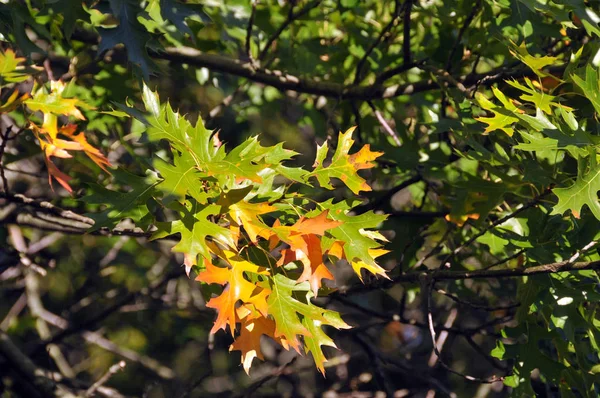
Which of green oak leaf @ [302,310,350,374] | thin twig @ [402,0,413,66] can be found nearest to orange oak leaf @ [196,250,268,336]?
green oak leaf @ [302,310,350,374]

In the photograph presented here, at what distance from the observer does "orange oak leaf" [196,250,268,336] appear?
1792mm

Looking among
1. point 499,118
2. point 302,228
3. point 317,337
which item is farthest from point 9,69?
point 499,118

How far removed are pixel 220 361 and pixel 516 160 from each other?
2.83 metres

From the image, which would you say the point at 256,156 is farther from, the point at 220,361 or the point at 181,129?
the point at 220,361

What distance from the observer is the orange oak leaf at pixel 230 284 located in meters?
1.79

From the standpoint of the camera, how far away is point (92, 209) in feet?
10.2

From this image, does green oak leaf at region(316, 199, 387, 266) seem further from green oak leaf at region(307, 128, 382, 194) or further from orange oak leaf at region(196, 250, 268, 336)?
orange oak leaf at region(196, 250, 268, 336)

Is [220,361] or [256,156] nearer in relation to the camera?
[256,156]

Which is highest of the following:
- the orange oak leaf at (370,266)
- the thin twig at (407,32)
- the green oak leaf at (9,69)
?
the green oak leaf at (9,69)

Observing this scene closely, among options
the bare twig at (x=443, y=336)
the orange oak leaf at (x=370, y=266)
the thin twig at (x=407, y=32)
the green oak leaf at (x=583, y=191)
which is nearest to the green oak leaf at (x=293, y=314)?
the orange oak leaf at (x=370, y=266)

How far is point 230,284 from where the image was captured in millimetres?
1796

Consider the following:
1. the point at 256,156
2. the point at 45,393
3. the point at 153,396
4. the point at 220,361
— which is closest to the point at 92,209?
the point at 45,393

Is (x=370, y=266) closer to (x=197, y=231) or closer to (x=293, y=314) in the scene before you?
(x=293, y=314)

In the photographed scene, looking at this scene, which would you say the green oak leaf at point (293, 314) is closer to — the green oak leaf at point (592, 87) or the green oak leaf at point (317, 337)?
the green oak leaf at point (317, 337)
